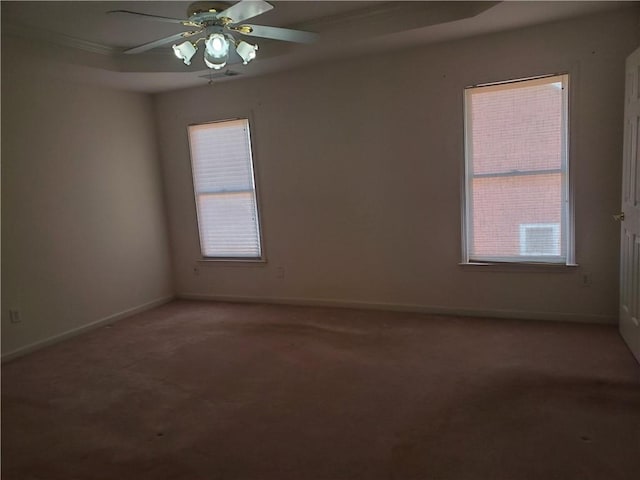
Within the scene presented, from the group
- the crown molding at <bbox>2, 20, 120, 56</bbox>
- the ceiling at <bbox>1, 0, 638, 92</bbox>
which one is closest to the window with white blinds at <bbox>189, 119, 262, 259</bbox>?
the ceiling at <bbox>1, 0, 638, 92</bbox>

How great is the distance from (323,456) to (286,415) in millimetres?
454

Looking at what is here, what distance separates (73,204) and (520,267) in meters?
4.33

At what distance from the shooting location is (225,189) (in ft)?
16.6

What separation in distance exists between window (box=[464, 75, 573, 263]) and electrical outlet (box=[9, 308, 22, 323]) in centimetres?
410

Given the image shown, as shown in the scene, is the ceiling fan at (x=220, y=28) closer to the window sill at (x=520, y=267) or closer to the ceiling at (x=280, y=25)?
the ceiling at (x=280, y=25)

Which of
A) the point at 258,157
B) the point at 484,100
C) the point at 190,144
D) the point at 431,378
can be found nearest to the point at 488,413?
the point at 431,378

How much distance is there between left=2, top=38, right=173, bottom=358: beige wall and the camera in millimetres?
3775

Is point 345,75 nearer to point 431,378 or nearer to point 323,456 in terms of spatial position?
point 431,378

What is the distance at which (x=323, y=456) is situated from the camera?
7.12ft

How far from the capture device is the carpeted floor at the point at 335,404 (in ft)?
6.93

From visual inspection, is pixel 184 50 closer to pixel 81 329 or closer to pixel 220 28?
pixel 220 28

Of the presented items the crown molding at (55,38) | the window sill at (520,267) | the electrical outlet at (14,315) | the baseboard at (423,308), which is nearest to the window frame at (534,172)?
the window sill at (520,267)

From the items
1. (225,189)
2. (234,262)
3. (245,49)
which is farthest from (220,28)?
(234,262)

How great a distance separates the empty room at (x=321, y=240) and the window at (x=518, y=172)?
2cm
